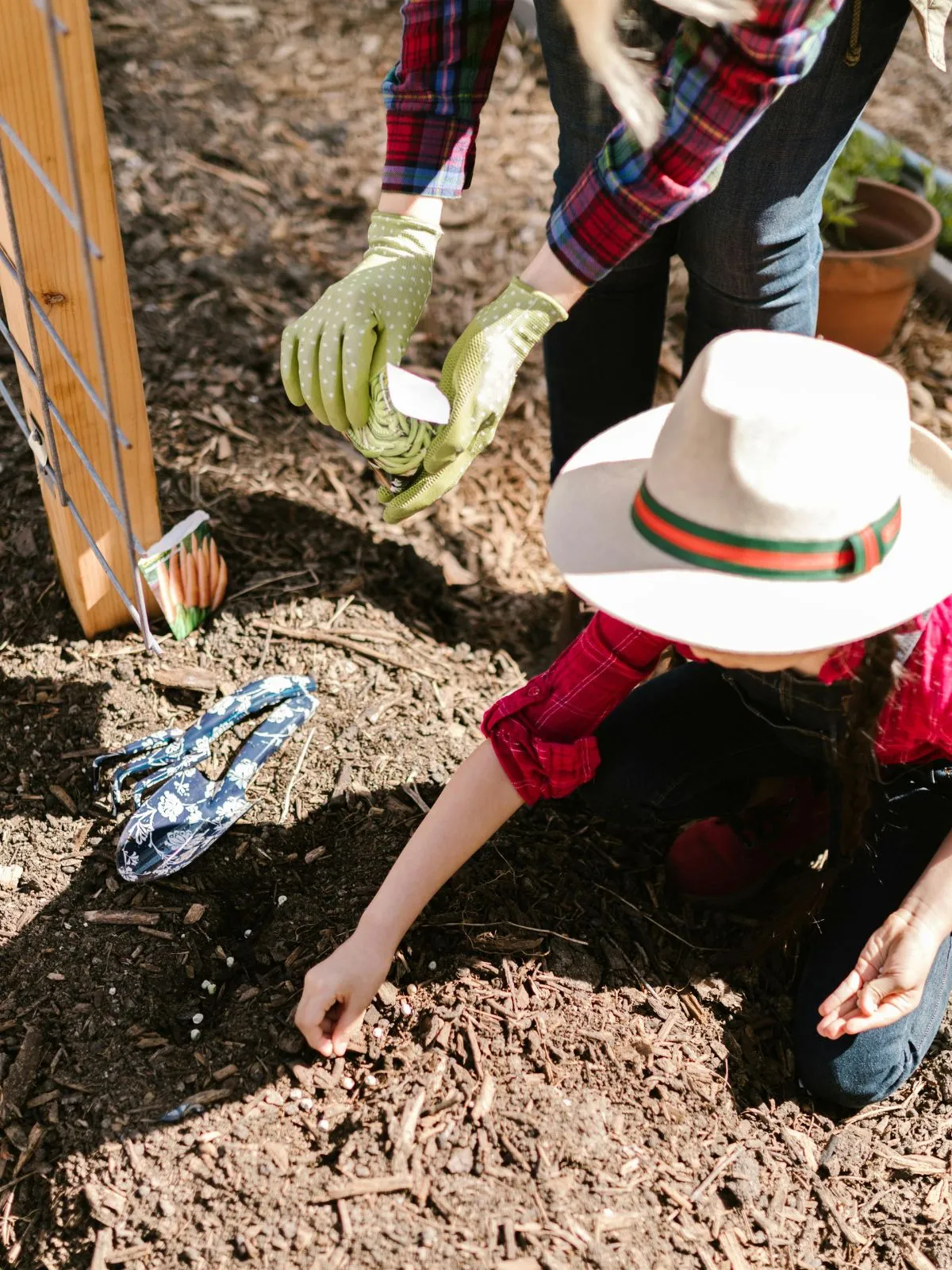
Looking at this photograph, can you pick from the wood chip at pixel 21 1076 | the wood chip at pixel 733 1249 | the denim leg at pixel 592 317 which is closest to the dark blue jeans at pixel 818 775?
the wood chip at pixel 733 1249

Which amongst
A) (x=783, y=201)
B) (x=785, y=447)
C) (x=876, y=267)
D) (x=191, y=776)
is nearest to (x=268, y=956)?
(x=191, y=776)

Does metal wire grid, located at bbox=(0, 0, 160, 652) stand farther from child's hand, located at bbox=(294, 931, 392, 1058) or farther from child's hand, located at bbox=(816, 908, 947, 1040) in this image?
child's hand, located at bbox=(816, 908, 947, 1040)

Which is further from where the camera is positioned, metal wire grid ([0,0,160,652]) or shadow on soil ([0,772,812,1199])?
shadow on soil ([0,772,812,1199])

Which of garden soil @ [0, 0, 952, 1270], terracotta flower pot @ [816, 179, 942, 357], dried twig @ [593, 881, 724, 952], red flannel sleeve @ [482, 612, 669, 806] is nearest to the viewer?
garden soil @ [0, 0, 952, 1270]

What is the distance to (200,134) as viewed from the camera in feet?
10.9

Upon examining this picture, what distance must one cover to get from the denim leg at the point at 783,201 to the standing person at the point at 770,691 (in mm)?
422

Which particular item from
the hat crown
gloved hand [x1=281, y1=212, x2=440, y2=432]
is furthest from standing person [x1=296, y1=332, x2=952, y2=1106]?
gloved hand [x1=281, y1=212, x2=440, y2=432]

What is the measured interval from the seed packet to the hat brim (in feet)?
2.72

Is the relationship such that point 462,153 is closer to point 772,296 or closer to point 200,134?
point 772,296

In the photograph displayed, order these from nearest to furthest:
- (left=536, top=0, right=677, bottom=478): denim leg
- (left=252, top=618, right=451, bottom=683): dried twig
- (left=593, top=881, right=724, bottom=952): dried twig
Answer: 1. (left=536, top=0, right=677, bottom=478): denim leg
2. (left=593, top=881, right=724, bottom=952): dried twig
3. (left=252, top=618, right=451, bottom=683): dried twig

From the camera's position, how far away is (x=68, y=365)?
5.73ft

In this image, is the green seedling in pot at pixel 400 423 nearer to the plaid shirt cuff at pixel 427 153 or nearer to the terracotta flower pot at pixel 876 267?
the plaid shirt cuff at pixel 427 153

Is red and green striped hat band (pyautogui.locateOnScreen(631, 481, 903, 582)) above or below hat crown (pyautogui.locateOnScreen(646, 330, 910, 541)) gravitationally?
below

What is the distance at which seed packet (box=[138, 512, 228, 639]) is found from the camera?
6.24 ft
